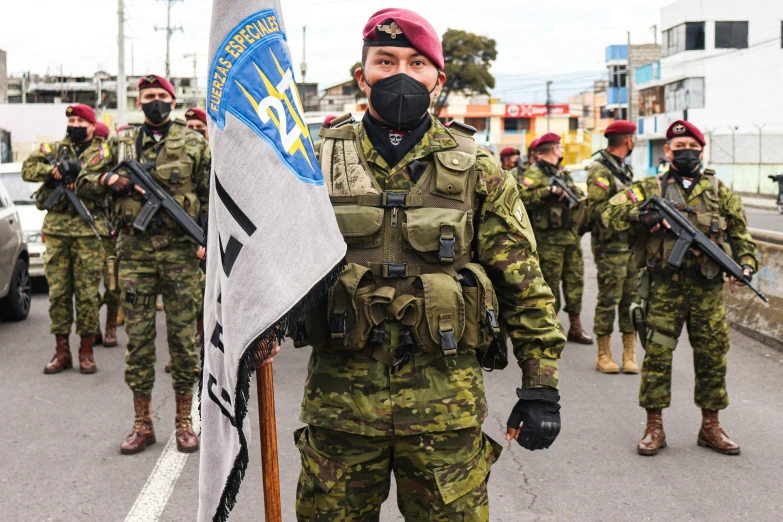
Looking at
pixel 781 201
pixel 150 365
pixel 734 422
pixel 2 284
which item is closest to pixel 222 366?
pixel 150 365

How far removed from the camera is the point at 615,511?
478 centimetres

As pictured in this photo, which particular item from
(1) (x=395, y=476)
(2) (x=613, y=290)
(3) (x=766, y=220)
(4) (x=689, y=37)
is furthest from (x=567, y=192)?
(4) (x=689, y=37)

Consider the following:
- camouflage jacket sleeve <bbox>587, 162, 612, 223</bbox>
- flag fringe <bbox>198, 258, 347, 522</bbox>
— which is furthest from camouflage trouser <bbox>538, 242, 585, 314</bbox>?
flag fringe <bbox>198, 258, 347, 522</bbox>

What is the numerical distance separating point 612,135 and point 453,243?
582 cm

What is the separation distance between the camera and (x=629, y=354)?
26.7ft

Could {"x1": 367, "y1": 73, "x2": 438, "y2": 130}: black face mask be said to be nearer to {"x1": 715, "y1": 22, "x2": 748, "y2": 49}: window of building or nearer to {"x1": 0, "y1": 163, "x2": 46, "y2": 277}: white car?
{"x1": 0, "y1": 163, "x2": 46, "y2": 277}: white car

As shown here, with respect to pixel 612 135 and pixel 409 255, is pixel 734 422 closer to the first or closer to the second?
pixel 612 135

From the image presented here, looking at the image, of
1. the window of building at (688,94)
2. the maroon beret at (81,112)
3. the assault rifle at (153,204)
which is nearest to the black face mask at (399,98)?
the assault rifle at (153,204)

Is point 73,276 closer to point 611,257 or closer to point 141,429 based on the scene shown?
point 141,429

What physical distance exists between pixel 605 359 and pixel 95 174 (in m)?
4.56

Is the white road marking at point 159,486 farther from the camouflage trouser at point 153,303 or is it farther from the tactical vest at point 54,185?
the tactical vest at point 54,185

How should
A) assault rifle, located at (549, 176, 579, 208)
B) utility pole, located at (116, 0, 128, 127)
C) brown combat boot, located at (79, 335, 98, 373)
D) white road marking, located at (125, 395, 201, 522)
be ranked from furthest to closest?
1. utility pole, located at (116, 0, 128, 127)
2. assault rifle, located at (549, 176, 579, 208)
3. brown combat boot, located at (79, 335, 98, 373)
4. white road marking, located at (125, 395, 201, 522)

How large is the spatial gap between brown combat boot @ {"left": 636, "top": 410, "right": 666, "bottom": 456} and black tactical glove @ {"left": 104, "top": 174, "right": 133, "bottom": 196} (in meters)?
3.52

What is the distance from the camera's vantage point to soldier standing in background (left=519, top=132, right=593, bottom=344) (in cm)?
919
